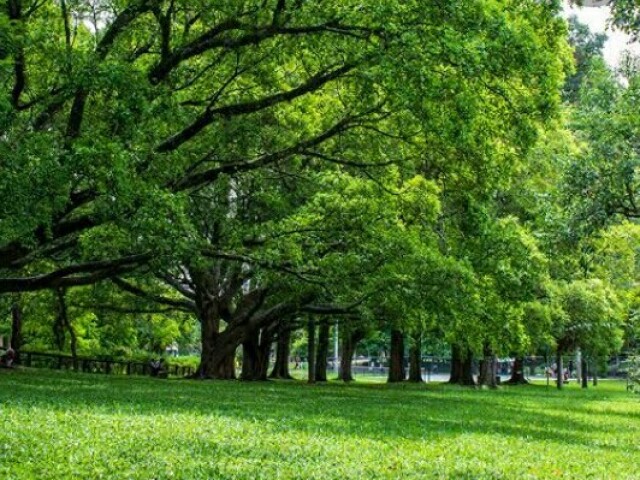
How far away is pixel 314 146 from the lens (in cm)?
1973

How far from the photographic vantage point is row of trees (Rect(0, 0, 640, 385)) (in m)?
12.9

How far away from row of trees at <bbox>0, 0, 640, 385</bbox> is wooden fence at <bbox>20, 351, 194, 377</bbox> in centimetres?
1654

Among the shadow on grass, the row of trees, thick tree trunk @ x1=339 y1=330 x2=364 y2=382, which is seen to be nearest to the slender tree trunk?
thick tree trunk @ x1=339 y1=330 x2=364 y2=382

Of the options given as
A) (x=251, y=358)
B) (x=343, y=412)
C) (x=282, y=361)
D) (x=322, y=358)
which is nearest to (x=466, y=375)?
(x=322, y=358)

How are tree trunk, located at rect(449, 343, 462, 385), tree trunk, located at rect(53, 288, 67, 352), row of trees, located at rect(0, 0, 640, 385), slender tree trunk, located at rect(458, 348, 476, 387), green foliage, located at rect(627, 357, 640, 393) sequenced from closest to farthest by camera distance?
row of trees, located at rect(0, 0, 640, 385), green foliage, located at rect(627, 357, 640, 393), tree trunk, located at rect(53, 288, 67, 352), slender tree trunk, located at rect(458, 348, 476, 387), tree trunk, located at rect(449, 343, 462, 385)

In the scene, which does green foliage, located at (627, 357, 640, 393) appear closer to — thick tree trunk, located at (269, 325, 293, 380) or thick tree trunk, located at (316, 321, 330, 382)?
thick tree trunk, located at (316, 321, 330, 382)

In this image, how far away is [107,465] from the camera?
967 cm

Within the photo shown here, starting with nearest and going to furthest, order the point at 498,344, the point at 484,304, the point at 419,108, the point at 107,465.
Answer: the point at 107,465 → the point at 419,108 → the point at 484,304 → the point at 498,344

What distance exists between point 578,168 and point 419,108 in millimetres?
7311

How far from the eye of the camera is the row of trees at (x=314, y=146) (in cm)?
1294

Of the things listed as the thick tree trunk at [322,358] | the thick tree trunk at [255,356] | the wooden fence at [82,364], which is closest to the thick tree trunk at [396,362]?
the thick tree trunk at [322,358]

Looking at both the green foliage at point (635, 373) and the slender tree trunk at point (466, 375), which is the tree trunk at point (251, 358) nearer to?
the slender tree trunk at point (466, 375)

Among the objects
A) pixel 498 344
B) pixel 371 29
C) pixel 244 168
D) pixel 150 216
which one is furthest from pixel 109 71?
pixel 498 344

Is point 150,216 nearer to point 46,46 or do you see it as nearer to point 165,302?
point 46,46
